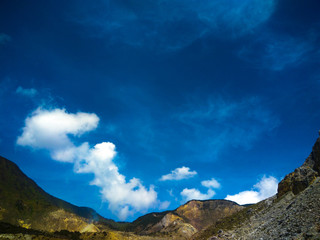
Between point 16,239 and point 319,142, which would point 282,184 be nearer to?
point 319,142

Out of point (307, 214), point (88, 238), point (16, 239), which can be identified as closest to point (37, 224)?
point (88, 238)

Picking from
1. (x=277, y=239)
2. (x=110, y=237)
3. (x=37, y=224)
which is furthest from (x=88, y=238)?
(x=277, y=239)

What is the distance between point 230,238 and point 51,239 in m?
90.8

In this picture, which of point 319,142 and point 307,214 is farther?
point 319,142

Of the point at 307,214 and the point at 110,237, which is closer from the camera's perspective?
the point at 307,214

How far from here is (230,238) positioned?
7119 centimetres

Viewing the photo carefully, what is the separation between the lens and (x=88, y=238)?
147 meters

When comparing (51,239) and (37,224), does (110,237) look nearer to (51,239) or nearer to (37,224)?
(51,239)

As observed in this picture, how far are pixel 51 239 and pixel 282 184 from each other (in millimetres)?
119939

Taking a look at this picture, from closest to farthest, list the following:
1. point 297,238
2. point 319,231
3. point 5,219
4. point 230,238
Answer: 1. point 319,231
2. point 297,238
3. point 230,238
4. point 5,219

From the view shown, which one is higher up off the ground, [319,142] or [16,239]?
[319,142]

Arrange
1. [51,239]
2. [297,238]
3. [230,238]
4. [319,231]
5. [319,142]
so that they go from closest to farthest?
1. [319,231]
2. [297,238]
3. [230,238]
4. [319,142]
5. [51,239]

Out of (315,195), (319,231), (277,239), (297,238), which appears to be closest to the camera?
(319,231)

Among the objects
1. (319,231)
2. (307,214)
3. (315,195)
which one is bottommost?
(319,231)
